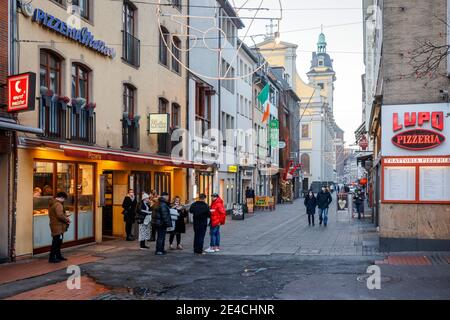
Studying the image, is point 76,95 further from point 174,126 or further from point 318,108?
point 318,108

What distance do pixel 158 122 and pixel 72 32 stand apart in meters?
6.63

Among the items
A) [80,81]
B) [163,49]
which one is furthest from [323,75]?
[80,81]

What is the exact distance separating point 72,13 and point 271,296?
10917 millimetres

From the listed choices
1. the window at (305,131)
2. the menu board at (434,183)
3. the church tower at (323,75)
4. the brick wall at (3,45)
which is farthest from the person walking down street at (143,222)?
the church tower at (323,75)

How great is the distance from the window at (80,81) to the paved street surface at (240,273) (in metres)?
4.65

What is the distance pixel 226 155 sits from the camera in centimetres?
3569

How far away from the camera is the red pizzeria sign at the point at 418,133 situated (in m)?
15.2

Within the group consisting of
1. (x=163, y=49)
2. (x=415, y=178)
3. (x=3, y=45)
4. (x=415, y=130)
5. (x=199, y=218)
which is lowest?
(x=199, y=218)

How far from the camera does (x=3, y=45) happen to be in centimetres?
1382

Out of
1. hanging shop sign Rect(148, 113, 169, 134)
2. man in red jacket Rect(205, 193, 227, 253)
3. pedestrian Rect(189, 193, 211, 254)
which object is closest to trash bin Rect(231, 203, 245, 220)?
hanging shop sign Rect(148, 113, 169, 134)

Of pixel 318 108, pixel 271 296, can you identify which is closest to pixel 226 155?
pixel 271 296

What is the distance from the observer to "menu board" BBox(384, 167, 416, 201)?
15.5 m

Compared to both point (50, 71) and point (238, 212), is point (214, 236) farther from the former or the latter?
point (238, 212)

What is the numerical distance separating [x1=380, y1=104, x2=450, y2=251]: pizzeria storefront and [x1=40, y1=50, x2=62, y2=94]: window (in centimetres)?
921
